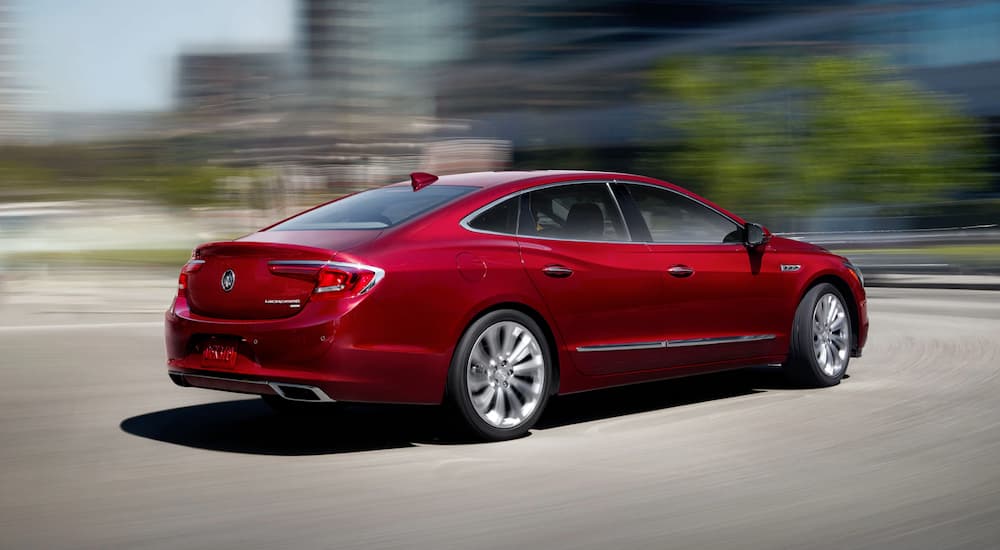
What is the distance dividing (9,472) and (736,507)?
337cm

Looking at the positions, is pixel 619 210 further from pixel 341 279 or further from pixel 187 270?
pixel 187 270

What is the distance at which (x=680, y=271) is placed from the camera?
26.1 feet

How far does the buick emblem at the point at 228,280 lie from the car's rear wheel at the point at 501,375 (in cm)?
117

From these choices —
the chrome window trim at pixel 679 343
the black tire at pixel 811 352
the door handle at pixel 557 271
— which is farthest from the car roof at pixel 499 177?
the black tire at pixel 811 352

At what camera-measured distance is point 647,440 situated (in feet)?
23.0

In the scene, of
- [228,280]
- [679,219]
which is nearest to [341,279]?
[228,280]

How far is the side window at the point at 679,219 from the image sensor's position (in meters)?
8.07

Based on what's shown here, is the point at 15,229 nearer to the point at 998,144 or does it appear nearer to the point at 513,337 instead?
the point at 513,337

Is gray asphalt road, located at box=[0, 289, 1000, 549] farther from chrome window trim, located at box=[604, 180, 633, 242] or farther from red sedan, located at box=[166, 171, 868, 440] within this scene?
chrome window trim, located at box=[604, 180, 633, 242]

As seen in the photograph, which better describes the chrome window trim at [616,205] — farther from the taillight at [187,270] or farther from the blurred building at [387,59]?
the blurred building at [387,59]

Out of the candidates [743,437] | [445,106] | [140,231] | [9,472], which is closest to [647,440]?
[743,437]

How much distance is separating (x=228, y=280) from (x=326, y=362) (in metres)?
0.77

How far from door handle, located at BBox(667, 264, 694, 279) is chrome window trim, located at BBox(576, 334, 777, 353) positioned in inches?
15.3

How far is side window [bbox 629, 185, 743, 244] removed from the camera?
8.07m
